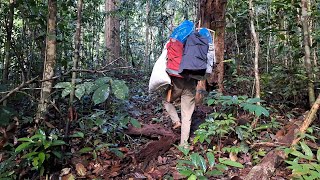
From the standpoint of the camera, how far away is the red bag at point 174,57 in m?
3.83

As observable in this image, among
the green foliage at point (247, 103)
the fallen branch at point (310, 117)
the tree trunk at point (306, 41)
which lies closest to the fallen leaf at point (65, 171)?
the green foliage at point (247, 103)

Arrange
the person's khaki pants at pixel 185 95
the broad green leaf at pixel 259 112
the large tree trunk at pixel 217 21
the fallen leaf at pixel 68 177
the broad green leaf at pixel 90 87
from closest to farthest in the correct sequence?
1. the broad green leaf at pixel 90 87
2. the fallen leaf at pixel 68 177
3. the broad green leaf at pixel 259 112
4. the person's khaki pants at pixel 185 95
5. the large tree trunk at pixel 217 21

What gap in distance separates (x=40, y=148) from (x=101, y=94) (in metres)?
1.39

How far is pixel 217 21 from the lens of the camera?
5.58m

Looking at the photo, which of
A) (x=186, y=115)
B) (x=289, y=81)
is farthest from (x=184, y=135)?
(x=289, y=81)

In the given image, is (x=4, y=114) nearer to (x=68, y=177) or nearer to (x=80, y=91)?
(x=68, y=177)

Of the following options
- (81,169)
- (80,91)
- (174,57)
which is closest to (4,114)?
(81,169)

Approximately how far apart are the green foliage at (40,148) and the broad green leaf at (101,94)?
3.78 ft

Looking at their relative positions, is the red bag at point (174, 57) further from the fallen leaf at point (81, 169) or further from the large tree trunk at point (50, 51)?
the fallen leaf at point (81, 169)

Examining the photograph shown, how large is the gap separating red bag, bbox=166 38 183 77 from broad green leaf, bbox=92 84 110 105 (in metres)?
1.89

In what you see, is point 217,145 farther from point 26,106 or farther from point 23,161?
point 26,106

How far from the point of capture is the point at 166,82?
3.88 metres

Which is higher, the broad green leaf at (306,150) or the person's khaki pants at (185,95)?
the person's khaki pants at (185,95)

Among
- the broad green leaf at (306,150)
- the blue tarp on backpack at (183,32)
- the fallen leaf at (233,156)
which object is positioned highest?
the blue tarp on backpack at (183,32)
